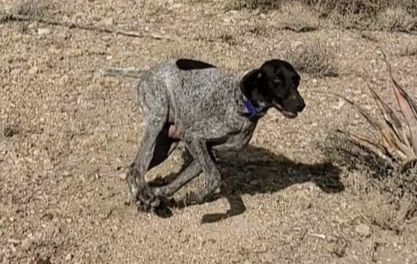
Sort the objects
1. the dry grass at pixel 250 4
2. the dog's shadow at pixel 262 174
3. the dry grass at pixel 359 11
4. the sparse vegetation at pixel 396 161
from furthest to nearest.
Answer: the dry grass at pixel 250 4, the dry grass at pixel 359 11, the dog's shadow at pixel 262 174, the sparse vegetation at pixel 396 161

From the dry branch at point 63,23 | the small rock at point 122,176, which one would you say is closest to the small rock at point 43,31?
the dry branch at point 63,23

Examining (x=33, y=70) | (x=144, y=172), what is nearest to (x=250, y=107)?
(x=144, y=172)

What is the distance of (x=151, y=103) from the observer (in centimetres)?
638

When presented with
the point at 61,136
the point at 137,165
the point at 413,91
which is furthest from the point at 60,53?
the point at 413,91

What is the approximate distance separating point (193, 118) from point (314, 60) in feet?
8.22

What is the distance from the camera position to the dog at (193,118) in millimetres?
6277

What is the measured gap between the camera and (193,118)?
20.8 feet

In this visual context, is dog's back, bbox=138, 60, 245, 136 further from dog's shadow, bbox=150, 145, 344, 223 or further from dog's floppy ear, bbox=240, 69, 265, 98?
dog's shadow, bbox=150, 145, 344, 223

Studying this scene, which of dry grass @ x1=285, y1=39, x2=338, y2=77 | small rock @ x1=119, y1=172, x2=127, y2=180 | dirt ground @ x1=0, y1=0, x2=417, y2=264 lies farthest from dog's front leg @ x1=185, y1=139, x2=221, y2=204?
dry grass @ x1=285, y1=39, x2=338, y2=77

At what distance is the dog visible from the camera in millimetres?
6277

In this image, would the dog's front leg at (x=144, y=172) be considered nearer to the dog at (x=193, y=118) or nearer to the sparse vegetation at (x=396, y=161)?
the dog at (x=193, y=118)

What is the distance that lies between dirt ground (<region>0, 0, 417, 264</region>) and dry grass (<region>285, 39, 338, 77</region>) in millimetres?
70

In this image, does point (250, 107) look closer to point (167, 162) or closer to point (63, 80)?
point (167, 162)

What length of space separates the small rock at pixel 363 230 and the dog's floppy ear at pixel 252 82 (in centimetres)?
119
